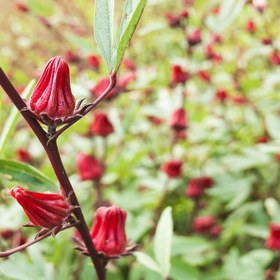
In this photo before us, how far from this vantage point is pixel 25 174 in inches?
36.7

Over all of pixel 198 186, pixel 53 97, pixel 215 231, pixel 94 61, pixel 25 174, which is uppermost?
pixel 94 61

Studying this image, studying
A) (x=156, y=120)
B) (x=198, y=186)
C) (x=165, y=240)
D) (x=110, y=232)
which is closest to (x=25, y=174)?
(x=110, y=232)

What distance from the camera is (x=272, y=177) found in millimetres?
2090

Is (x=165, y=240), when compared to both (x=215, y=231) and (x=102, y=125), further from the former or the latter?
(x=215, y=231)

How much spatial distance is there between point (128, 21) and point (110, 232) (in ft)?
1.26

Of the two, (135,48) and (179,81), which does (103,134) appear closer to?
(179,81)

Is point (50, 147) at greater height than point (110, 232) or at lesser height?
greater

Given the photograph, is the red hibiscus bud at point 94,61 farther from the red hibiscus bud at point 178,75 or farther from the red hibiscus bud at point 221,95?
the red hibiscus bud at point 221,95

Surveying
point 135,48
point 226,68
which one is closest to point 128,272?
point 226,68

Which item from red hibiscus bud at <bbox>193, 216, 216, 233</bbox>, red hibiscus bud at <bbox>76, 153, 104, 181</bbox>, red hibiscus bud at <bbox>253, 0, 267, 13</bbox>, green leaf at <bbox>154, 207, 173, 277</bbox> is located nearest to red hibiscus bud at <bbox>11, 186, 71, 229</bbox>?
green leaf at <bbox>154, 207, 173, 277</bbox>

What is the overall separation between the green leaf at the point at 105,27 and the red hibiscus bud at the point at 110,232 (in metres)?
0.29

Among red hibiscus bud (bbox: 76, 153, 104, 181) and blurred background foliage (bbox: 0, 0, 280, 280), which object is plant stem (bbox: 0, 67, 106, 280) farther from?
red hibiscus bud (bbox: 76, 153, 104, 181)

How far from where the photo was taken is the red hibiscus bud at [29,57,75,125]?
72 centimetres

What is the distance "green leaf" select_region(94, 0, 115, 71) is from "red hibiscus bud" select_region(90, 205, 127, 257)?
292 millimetres
